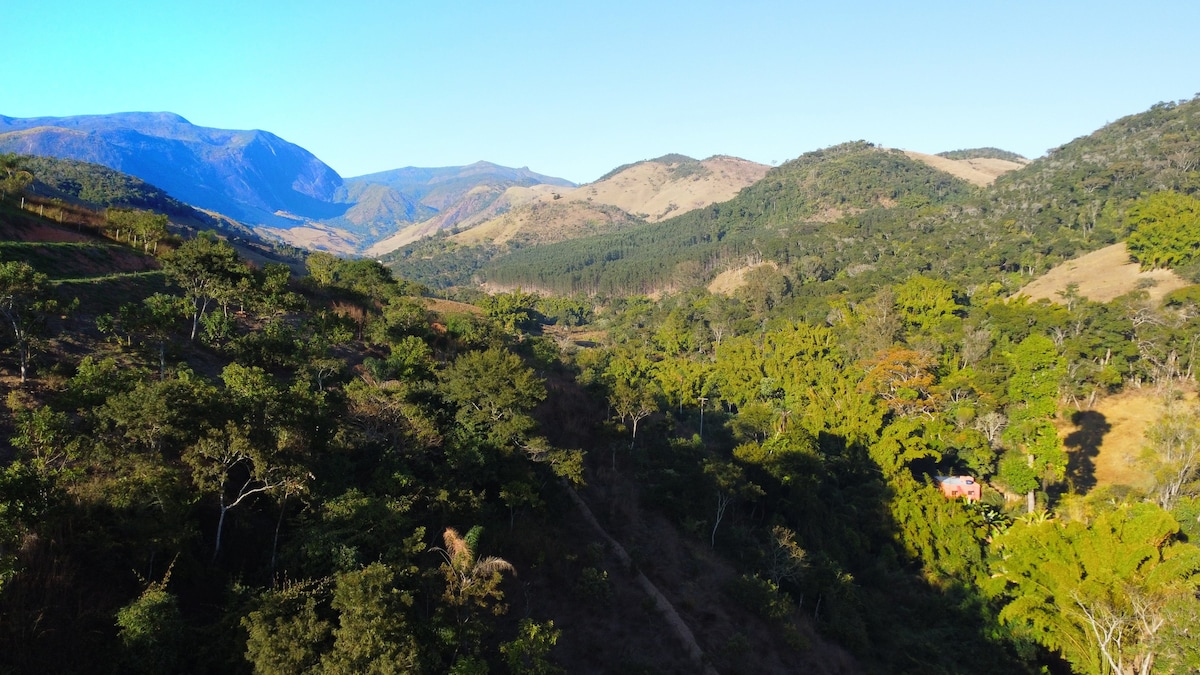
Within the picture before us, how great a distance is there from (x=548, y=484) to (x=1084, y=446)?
40616mm

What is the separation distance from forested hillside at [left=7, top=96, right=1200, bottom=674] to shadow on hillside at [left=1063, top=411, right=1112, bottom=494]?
183mm

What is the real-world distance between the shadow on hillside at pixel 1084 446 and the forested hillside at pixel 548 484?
183mm

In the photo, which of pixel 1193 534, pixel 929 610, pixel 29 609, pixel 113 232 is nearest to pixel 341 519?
pixel 29 609

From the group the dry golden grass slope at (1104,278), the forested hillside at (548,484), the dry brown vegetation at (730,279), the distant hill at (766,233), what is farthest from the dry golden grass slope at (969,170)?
the forested hillside at (548,484)

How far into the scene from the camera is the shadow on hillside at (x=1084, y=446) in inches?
1504

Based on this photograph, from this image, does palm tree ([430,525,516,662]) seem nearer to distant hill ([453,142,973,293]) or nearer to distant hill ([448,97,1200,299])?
distant hill ([448,97,1200,299])

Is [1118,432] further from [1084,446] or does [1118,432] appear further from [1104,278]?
[1104,278]

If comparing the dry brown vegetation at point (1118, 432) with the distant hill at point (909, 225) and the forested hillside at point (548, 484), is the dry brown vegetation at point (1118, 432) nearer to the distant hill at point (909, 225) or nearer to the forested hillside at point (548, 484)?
the forested hillside at point (548, 484)

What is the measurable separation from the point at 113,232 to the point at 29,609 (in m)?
31.9

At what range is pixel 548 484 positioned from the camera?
77.0 ft

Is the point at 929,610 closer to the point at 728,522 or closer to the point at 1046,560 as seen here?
the point at 1046,560

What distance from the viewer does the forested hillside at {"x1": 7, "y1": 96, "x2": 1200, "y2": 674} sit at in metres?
11.2

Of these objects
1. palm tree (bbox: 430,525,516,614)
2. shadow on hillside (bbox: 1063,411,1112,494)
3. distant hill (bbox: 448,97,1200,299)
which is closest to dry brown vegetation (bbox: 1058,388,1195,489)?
shadow on hillside (bbox: 1063,411,1112,494)

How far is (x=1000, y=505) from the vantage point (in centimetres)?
3525
